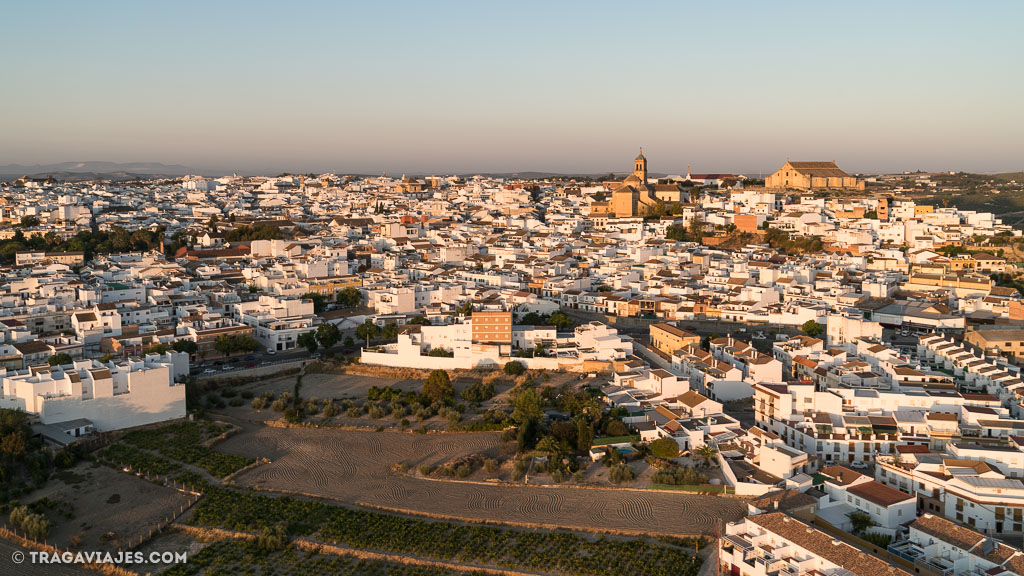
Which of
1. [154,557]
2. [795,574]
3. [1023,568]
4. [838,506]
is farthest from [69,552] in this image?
[1023,568]

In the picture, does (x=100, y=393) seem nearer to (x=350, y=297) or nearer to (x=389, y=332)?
(x=389, y=332)

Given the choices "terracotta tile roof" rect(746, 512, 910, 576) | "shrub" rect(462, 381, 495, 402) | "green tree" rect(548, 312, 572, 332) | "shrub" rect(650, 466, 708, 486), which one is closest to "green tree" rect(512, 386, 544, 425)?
"shrub" rect(462, 381, 495, 402)

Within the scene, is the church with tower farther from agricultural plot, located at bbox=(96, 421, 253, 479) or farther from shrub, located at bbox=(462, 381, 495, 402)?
agricultural plot, located at bbox=(96, 421, 253, 479)

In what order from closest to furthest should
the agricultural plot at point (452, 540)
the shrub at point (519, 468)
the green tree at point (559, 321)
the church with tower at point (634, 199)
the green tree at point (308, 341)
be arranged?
the agricultural plot at point (452, 540) < the shrub at point (519, 468) < the green tree at point (308, 341) < the green tree at point (559, 321) < the church with tower at point (634, 199)

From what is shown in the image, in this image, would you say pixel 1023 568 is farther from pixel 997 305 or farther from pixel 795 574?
pixel 997 305

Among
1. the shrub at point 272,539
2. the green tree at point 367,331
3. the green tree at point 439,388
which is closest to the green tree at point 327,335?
the green tree at point 367,331

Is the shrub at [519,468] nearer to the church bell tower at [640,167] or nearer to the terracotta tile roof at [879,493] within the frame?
the terracotta tile roof at [879,493]

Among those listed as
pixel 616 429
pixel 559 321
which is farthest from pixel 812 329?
pixel 616 429
